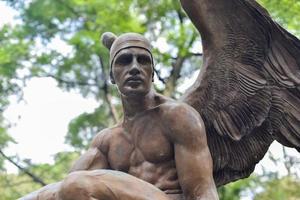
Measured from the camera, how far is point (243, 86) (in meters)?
4.33

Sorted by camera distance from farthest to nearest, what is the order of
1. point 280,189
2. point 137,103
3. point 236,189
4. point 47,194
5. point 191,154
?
point 280,189, point 236,189, point 137,103, point 191,154, point 47,194

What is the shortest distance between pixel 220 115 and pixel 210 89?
171 mm

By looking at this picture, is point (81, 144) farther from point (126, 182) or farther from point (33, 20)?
point (126, 182)

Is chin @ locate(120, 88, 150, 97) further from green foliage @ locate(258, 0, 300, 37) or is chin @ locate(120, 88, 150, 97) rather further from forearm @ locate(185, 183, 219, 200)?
green foliage @ locate(258, 0, 300, 37)

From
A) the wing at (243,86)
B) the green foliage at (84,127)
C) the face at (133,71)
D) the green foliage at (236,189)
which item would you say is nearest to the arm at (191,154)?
the face at (133,71)

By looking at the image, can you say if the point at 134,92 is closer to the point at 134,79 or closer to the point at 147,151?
the point at 134,79

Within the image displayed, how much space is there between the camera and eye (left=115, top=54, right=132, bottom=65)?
13.0 ft

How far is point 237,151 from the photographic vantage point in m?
4.32

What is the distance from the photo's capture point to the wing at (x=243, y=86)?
4.29 metres

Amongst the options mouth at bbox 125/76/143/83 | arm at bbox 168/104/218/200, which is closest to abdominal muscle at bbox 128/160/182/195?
arm at bbox 168/104/218/200

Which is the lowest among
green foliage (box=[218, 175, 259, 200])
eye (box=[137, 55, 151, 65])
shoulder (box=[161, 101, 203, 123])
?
green foliage (box=[218, 175, 259, 200])

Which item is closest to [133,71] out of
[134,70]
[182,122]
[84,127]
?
[134,70]

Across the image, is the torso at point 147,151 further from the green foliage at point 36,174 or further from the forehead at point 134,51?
the green foliage at point 36,174

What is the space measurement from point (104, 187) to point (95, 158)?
765 mm
